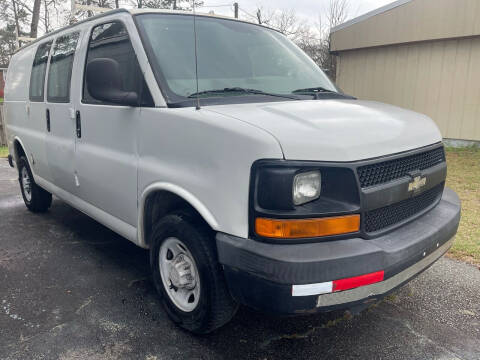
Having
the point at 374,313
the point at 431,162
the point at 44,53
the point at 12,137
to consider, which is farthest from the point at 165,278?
the point at 12,137

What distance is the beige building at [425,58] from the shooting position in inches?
371

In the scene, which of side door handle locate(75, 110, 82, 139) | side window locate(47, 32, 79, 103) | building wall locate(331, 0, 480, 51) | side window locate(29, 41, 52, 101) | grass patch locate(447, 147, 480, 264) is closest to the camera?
side door handle locate(75, 110, 82, 139)

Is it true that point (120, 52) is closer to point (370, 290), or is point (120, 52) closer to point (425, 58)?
point (370, 290)

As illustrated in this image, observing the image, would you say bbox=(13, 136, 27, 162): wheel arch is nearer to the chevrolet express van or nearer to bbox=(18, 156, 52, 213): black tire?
bbox=(18, 156, 52, 213): black tire

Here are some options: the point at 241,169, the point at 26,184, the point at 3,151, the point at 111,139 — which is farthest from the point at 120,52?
the point at 3,151

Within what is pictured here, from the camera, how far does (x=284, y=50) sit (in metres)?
3.62

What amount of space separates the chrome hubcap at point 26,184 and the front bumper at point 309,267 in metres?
4.16

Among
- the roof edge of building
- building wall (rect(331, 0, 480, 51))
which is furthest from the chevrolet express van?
the roof edge of building

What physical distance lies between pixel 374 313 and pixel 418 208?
35.2 inches

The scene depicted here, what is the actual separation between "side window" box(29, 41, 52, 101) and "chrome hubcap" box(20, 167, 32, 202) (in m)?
1.15

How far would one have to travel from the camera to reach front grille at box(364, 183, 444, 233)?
2184 millimetres

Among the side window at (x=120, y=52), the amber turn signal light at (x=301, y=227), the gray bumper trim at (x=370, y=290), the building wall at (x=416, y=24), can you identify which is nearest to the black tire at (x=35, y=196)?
the side window at (x=120, y=52)

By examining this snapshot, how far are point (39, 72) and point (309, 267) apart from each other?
4.11m

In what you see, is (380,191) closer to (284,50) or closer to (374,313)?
(374,313)
